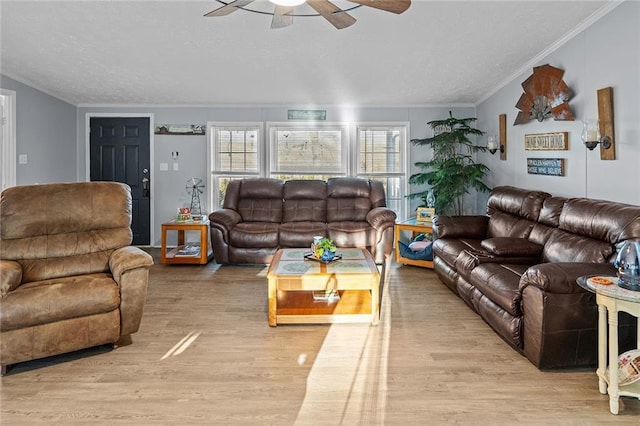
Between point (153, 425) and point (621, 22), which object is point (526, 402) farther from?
point (621, 22)

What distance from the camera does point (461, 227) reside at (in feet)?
14.7

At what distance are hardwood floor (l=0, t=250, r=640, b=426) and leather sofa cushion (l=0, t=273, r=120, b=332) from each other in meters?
0.30

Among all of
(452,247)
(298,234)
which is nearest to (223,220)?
(298,234)

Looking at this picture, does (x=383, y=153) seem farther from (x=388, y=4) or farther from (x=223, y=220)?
(x=388, y=4)

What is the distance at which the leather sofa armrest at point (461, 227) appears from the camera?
14.6 feet

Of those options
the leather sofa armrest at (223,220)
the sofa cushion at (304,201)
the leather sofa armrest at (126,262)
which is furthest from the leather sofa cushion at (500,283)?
the leather sofa armrest at (223,220)

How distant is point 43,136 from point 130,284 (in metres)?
3.68

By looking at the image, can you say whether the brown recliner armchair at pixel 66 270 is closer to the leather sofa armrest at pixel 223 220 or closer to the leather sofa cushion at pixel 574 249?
the leather sofa armrest at pixel 223 220

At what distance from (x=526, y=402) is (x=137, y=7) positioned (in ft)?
12.3

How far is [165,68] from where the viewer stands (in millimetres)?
4801

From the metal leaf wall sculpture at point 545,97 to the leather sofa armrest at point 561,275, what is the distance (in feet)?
5.96

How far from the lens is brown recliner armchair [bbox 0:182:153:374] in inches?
99.9

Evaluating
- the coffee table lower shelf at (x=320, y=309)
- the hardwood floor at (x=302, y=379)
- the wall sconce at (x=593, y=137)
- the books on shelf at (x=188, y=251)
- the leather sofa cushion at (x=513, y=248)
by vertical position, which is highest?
the wall sconce at (x=593, y=137)

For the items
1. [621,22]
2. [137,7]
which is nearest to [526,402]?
[621,22]
